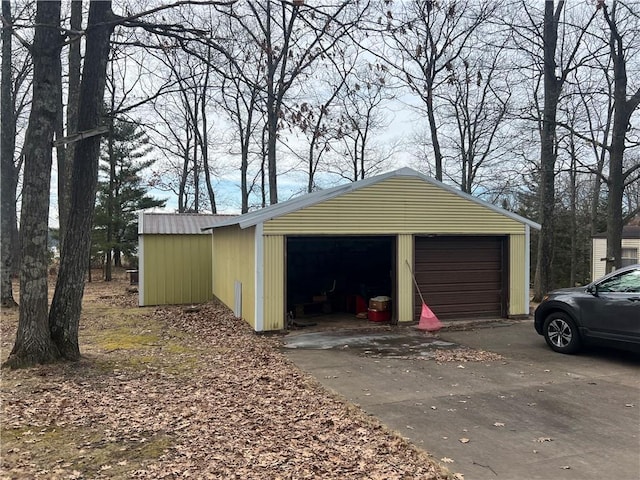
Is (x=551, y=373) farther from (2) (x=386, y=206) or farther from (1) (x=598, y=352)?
(2) (x=386, y=206)

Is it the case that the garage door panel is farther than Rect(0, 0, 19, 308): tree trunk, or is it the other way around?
Rect(0, 0, 19, 308): tree trunk

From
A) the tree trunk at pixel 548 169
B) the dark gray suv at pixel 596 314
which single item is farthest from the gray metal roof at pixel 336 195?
the dark gray suv at pixel 596 314

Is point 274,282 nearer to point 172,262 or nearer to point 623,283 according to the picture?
point 623,283

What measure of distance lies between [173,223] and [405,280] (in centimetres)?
919

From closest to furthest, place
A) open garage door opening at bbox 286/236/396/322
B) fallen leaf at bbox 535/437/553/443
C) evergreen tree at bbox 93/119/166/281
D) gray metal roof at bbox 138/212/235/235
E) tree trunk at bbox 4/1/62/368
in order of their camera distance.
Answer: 1. fallen leaf at bbox 535/437/553/443
2. tree trunk at bbox 4/1/62/368
3. open garage door opening at bbox 286/236/396/322
4. gray metal roof at bbox 138/212/235/235
5. evergreen tree at bbox 93/119/166/281

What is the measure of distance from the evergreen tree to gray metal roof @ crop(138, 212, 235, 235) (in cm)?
898

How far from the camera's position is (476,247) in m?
11.6

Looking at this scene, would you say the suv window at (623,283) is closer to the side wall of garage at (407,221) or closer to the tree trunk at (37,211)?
the side wall of garage at (407,221)

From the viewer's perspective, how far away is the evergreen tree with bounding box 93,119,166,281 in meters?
25.3

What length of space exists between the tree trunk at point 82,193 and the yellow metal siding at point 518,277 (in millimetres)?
9440

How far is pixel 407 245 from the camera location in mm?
10914

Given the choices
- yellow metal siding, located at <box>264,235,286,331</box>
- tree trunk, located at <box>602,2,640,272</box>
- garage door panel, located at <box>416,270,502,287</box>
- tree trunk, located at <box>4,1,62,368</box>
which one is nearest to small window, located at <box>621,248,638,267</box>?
tree trunk, located at <box>602,2,640,272</box>

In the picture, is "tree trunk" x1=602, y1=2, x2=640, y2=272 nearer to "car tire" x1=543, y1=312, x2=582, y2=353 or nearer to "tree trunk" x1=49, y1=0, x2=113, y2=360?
"car tire" x1=543, y1=312, x2=582, y2=353

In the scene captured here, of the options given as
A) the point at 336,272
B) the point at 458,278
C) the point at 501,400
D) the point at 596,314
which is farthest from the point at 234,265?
the point at 596,314
